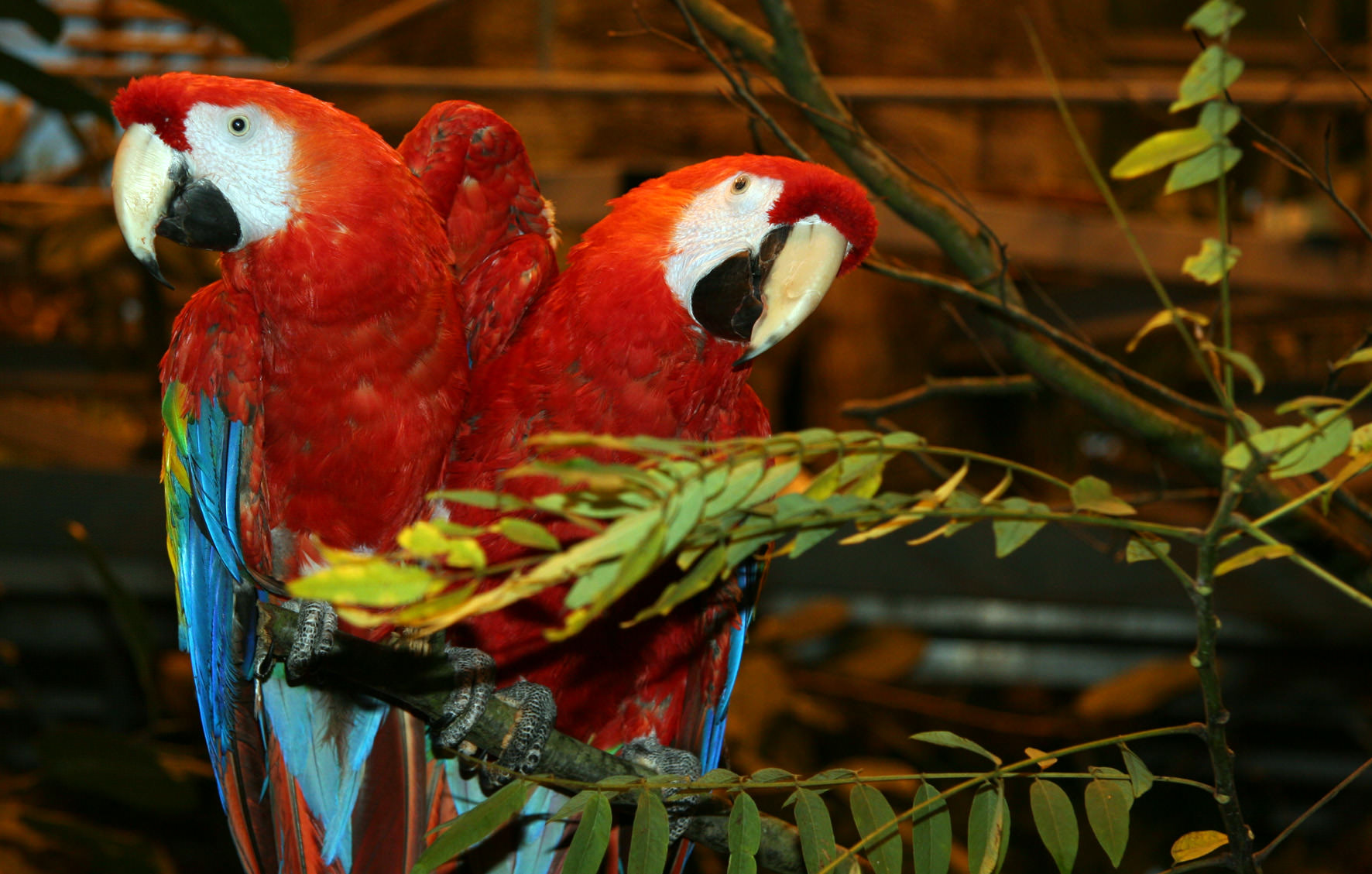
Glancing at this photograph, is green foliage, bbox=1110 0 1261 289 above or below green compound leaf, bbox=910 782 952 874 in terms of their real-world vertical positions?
above

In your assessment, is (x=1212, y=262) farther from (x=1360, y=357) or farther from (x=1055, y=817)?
(x=1055, y=817)

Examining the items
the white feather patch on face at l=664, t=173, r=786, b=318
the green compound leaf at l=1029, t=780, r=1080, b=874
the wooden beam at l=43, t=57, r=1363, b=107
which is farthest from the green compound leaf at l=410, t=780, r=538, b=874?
the wooden beam at l=43, t=57, r=1363, b=107

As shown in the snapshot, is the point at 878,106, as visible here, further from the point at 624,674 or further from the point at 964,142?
the point at 624,674

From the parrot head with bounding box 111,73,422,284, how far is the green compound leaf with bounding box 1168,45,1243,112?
51 cm

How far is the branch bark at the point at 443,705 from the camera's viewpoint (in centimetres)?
65

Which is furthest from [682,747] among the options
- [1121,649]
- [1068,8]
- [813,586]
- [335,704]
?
[1068,8]

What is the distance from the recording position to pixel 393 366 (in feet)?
2.40

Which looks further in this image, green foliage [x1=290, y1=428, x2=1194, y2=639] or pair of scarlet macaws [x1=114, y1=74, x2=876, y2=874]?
pair of scarlet macaws [x1=114, y1=74, x2=876, y2=874]

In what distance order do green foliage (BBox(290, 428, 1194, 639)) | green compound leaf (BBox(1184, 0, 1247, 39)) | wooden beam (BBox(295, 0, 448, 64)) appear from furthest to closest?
wooden beam (BBox(295, 0, 448, 64))
green compound leaf (BBox(1184, 0, 1247, 39))
green foliage (BBox(290, 428, 1194, 639))

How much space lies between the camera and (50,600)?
9.56 ft

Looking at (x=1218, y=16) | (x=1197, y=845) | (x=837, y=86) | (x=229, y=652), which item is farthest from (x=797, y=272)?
(x=837, y=86)

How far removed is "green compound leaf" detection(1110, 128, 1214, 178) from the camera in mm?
472

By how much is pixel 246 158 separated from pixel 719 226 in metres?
0.33

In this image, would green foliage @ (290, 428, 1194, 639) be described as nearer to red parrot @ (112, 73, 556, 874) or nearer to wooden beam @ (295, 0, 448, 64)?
red parrot @ (112, 73, 556, 874)
